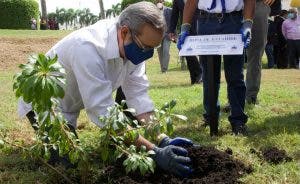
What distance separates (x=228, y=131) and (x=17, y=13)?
18.8m

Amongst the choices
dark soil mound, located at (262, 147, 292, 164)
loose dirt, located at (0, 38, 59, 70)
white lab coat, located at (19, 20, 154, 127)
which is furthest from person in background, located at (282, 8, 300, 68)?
white lab coat, located at (19, 20, 154, 127)

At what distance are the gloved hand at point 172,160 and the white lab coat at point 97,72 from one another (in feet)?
1.24

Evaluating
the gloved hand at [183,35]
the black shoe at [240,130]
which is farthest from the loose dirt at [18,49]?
the black shoe at [240,130]

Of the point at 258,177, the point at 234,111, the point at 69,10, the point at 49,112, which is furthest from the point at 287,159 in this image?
the point at 69,10

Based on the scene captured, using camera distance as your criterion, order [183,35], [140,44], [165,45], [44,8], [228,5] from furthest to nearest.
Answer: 1. [44,8]
2. [165,45]
3. [183,35]
4. [228,5]
5. [140,44]

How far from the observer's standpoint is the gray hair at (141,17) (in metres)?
2.65

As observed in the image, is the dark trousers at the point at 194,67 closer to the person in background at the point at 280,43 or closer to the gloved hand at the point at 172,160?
the gloved hand at the point at 172,160

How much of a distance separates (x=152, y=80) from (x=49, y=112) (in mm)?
6732

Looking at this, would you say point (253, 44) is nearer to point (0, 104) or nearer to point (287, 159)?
point (287, 159)

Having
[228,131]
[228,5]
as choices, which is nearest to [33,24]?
[228,131]

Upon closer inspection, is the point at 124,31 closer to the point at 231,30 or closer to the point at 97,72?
the point at 97,72

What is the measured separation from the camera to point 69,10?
8419 centimetres

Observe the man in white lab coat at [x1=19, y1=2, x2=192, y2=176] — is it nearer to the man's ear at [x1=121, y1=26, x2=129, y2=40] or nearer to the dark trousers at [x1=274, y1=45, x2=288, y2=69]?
the man's ear at [x1=121, y1=26, x2=129, y2=40]

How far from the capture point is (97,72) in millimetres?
2740
